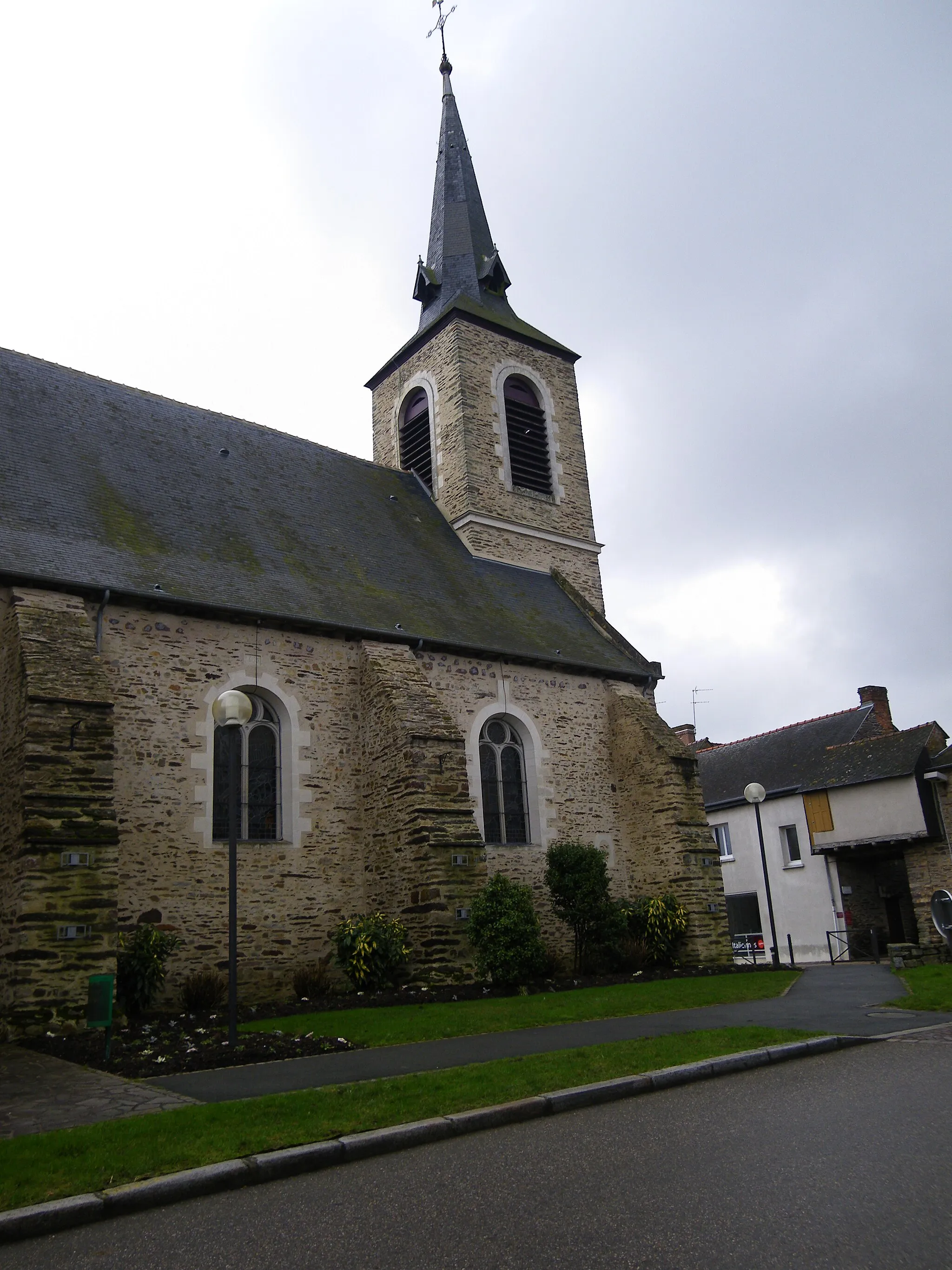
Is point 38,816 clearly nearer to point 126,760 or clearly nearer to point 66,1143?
point 126,760

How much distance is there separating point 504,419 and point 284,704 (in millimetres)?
10548

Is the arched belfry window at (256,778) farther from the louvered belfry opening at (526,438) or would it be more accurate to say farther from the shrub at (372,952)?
the louvered belfry opening at (526,438)

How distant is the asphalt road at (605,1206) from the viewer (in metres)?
3.33

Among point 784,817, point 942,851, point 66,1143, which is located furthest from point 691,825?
point 66,1143

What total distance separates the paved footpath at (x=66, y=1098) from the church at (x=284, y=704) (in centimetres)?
213

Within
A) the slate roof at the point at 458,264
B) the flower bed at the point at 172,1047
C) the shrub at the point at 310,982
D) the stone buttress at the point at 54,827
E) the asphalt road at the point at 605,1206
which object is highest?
the slate roof at the point at 458,264

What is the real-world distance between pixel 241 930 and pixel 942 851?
15.3 meters

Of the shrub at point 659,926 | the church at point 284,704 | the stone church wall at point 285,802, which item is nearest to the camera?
the stone church wall at point 285,802

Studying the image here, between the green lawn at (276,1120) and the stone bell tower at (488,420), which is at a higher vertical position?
the stone bell tower at (488,420)

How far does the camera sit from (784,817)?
24.0 metres

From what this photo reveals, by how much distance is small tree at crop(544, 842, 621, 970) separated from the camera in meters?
14.4

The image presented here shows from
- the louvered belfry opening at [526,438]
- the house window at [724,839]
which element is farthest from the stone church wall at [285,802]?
the house window at [724,839]

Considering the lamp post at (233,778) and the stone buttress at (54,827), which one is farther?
the stone buttress at (54,827)

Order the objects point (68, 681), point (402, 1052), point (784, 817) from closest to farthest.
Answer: point (402, 1052) < point (68, 681) < point (784, 817)
